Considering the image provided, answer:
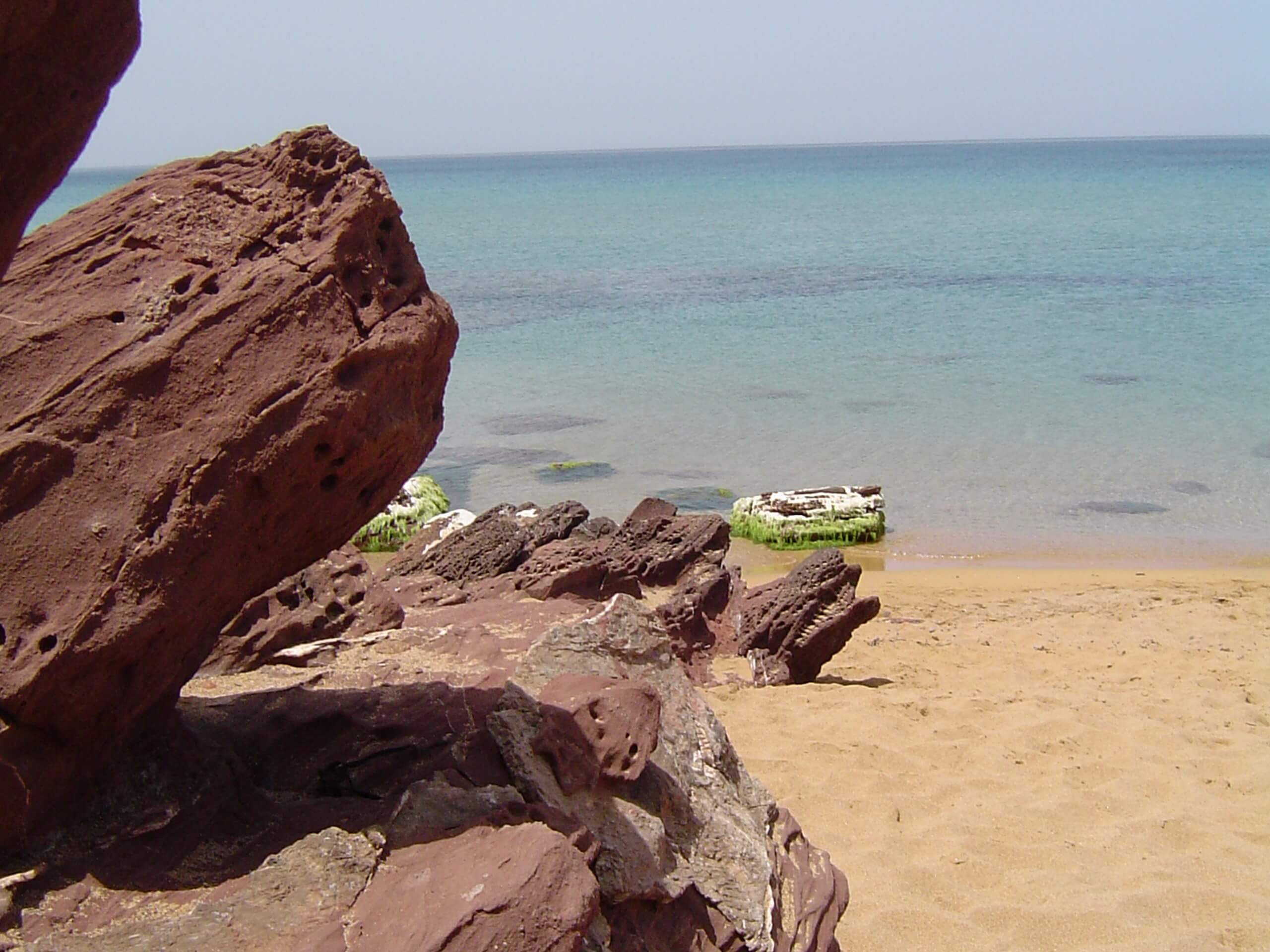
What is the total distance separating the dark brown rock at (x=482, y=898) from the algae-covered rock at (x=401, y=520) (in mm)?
7878

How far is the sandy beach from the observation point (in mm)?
4496

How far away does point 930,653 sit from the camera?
782 centimetres

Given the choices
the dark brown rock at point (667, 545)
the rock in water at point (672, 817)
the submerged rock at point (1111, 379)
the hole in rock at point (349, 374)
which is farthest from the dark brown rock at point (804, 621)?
the submerged rock at point (1111, 379)

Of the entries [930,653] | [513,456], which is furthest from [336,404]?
[513,456]

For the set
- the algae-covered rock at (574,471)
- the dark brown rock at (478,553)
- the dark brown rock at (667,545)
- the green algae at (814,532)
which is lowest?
the algae-covered rock at (574,471)

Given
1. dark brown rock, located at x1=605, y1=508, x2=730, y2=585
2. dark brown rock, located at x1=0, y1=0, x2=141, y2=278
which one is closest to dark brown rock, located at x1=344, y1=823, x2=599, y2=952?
dark brown rock, located at x1=0, y1=0, x2=141, y2=278

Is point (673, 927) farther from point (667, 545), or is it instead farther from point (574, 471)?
point (574, 471)

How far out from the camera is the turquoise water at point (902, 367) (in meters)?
12.8

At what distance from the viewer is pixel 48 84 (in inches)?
94.9

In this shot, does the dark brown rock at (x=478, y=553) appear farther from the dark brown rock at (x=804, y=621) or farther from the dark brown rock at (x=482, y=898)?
the dark brown rock at (x=482, y=898)

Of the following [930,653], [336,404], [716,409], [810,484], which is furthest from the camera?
[716,409]

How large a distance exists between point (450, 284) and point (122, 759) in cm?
2898

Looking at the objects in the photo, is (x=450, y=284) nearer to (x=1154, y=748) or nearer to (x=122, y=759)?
(x=1154, y=748)

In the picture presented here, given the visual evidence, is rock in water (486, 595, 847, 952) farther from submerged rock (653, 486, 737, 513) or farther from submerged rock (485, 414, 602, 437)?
submerged rock (485, 414, 602, 437)
